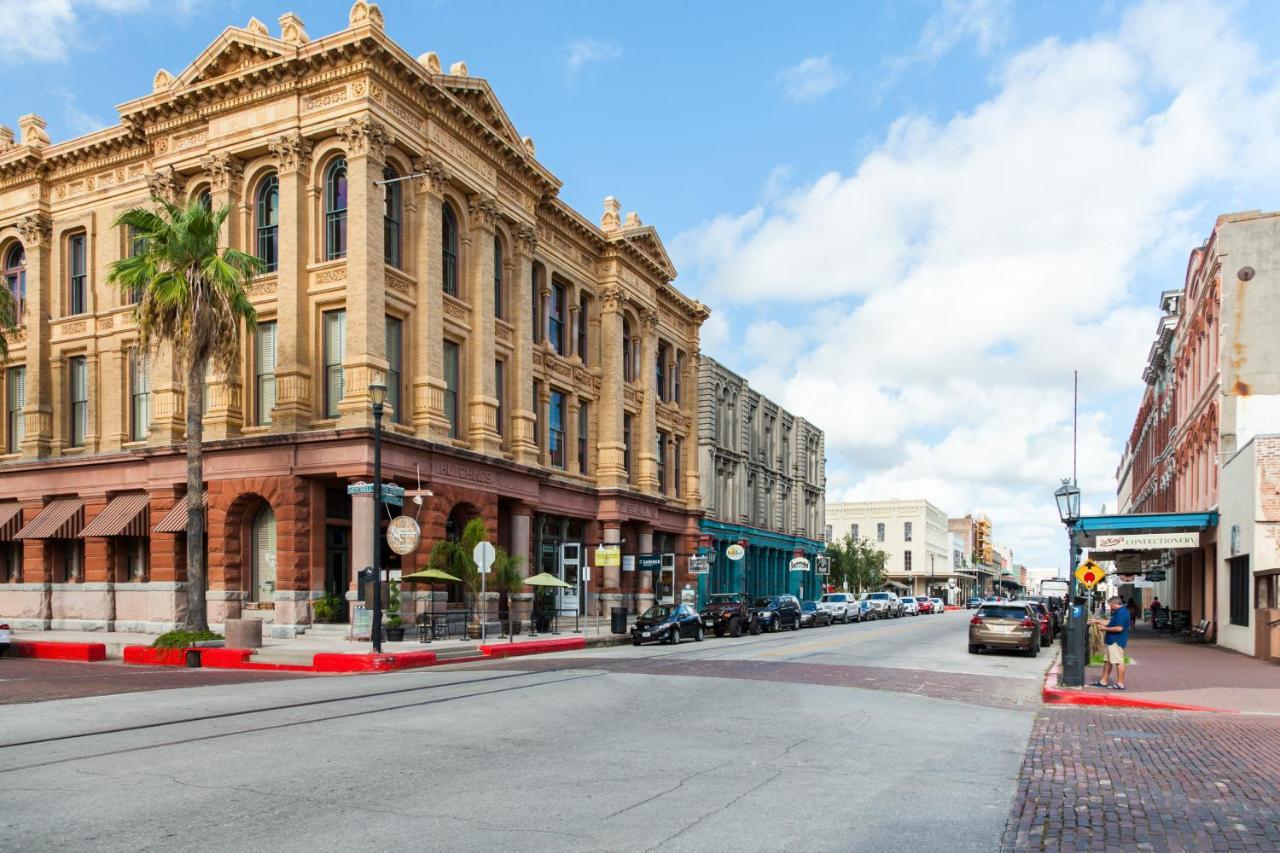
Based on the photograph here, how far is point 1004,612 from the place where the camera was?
30953 millimetres

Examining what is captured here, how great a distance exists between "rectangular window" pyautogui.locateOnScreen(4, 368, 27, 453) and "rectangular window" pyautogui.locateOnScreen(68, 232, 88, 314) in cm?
353

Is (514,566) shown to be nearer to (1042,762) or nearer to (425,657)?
(425,657)

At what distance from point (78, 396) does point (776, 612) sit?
1077 inches

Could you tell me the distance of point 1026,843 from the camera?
8172mm

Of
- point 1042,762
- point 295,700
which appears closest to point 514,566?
point 295,700

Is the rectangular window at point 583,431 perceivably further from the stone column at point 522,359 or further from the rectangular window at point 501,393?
the rectangular window at point 501,393

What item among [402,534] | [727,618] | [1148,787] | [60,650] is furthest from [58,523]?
[1148,787]

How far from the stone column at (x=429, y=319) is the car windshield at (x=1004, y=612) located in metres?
16.9

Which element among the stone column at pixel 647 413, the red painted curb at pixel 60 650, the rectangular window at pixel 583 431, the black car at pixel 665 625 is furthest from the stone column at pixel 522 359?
the red painted curb at pixel 60 650

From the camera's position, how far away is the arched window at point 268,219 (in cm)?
3306

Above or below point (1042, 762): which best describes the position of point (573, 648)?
below

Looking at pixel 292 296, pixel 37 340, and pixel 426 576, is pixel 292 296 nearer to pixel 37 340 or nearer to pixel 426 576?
pixel 426 576

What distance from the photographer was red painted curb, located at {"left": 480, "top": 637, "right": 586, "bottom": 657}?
92.4ft

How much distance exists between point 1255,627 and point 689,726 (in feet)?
71.4
